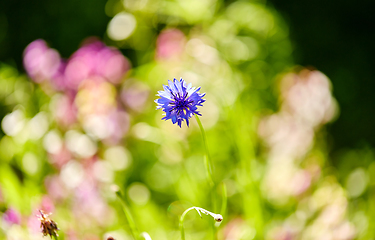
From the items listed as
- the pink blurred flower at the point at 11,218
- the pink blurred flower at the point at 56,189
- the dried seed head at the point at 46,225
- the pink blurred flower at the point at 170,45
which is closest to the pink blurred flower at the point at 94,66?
the pink blurred flower at the point at 170,45

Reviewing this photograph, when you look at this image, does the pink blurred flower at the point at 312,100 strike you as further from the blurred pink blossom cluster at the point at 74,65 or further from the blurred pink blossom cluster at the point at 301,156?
the blurred pink blossom cluster at the point at 74,65

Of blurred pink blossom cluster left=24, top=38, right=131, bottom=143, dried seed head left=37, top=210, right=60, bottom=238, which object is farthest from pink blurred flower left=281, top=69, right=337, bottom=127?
dried seed head left=37, top=210, right=60, bottom=238

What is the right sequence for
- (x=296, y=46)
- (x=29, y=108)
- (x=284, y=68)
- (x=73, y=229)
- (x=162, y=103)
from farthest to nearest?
(x=296, y=46) < (x=284, y=68) < (x=29, y=108) < (x=73, y=229) < (x=162, y=103)

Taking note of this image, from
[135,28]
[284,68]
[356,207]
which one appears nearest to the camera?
[356,207]

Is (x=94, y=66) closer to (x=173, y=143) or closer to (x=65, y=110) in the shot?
(x=65, y=110)

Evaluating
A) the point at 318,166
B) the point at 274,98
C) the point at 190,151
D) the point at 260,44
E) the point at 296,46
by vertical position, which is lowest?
the point at 318,166

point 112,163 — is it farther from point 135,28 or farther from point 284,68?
point 284,68

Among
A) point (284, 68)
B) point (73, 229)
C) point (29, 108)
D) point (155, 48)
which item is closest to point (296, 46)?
point (284, 68)
